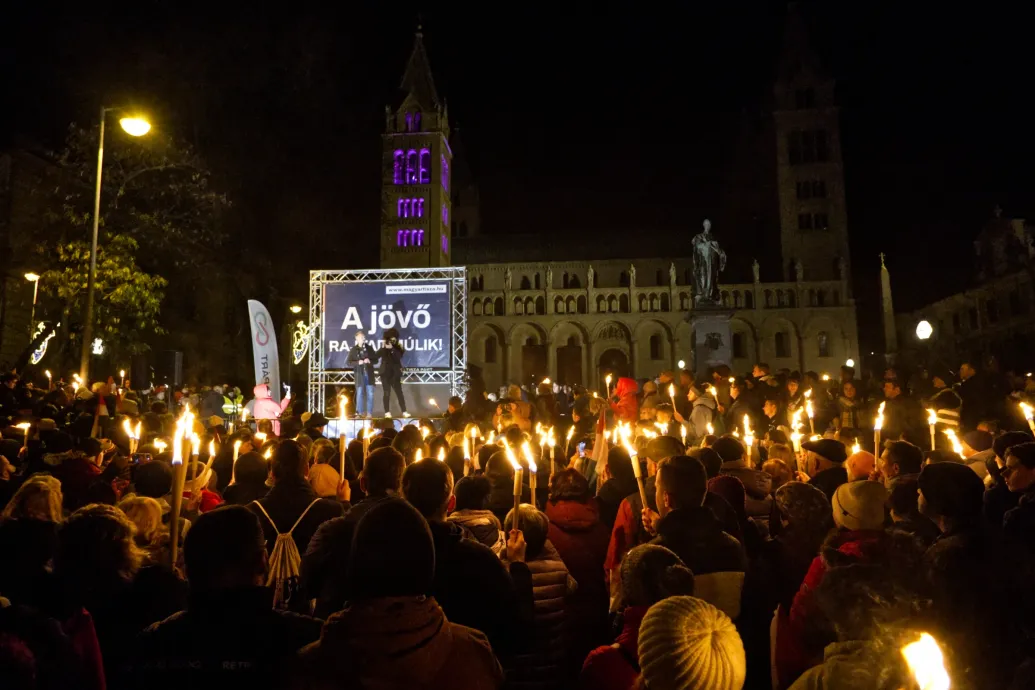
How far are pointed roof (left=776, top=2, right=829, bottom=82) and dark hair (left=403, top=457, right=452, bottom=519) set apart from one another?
210 feet

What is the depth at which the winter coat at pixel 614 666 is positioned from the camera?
6.74 ft

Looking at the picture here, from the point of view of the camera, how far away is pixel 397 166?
54.3 meters

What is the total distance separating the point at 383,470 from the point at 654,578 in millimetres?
1608

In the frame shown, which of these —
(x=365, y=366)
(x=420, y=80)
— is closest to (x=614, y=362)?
(x=420, y=80)

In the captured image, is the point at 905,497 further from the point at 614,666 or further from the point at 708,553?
the point at 614,666

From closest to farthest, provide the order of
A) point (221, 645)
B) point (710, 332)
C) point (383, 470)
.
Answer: point (221, 645) → point (383, 470) → point (710, 332)

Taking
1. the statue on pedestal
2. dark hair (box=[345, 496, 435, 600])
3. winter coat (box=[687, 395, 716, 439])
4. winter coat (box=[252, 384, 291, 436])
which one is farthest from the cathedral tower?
dark hair (box=[345, 496, 435, 600])

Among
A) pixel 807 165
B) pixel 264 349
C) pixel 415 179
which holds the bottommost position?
pixel 264 349

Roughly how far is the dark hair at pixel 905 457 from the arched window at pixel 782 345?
180 feet

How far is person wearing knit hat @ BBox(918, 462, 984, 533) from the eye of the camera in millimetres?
2766

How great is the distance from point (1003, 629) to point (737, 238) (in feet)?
228

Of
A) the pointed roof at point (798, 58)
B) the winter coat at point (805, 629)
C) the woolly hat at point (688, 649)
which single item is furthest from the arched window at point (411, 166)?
the woolly hat at point (688, 649)

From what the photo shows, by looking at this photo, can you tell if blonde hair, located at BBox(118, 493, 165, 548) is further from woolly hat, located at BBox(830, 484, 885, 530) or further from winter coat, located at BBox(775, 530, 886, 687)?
woolly hat, located at BBox(830, 484, 885, 530)

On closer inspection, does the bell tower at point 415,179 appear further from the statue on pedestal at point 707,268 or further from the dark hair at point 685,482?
the dark hair at point 685,482
